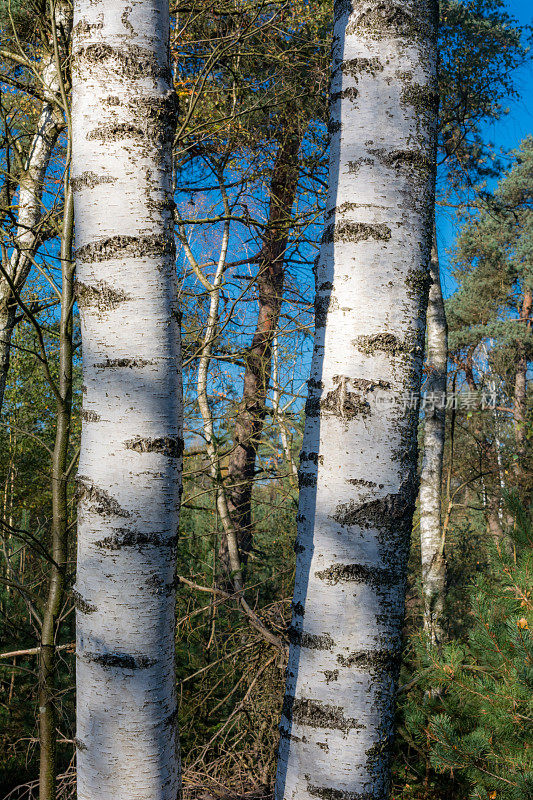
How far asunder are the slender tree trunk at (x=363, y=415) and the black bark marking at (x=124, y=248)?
1.29ft

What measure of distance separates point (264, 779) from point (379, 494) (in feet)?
6.60

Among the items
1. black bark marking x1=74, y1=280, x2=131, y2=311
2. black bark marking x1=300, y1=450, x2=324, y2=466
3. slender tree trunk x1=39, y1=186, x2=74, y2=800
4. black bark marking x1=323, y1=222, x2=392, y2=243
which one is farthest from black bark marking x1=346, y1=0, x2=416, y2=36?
slender tree trunk x1=39, y1=186, x2=74, y2=800

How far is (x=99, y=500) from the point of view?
117 cm

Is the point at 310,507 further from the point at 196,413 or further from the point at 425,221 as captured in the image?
the point at 196,413

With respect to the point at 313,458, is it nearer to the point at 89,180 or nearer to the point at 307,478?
the point at 307,478

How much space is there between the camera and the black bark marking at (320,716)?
1.16 meters

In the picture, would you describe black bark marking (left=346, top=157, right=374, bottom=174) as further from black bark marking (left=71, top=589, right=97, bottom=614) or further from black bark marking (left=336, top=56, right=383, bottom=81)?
black bark marking (left=71, top=589, right=97, bottom=614)

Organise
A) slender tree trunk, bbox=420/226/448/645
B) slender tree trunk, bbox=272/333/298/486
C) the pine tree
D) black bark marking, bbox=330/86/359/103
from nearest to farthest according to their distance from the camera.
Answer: black bark marking, bbox=330/86/359/103 < the pine tree < slender tree trunk, bbox=272/333/298/486 < slender tree trunk, bbox=420/226/448/645

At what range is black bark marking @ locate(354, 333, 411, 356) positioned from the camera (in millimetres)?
1246

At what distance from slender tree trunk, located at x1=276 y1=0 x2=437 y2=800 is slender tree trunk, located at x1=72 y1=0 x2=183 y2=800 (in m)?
0.30

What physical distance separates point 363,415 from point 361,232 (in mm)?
412

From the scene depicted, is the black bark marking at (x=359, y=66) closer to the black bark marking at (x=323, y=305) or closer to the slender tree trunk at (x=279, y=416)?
the black bark marking at (x=323, y=305)

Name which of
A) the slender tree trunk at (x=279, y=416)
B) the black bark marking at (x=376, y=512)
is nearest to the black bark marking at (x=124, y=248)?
the black bark marking at (x=376, y=512)

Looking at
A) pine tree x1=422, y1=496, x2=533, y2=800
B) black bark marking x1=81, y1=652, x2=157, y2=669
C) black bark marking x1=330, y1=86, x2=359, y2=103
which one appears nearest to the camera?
black bark marking x1=81, y1=652, x2=157, y2=669
